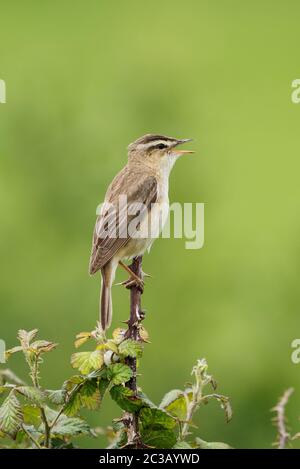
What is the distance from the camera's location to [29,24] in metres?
12.3

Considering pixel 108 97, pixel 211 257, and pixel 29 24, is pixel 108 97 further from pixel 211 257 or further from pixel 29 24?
pixel 29 24

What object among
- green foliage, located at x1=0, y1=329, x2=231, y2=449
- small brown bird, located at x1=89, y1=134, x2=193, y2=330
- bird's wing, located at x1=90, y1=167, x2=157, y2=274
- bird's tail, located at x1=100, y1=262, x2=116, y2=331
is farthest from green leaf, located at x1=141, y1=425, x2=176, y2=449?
bird's wing, located at x1=90, y1=167, x2=157, y2=274

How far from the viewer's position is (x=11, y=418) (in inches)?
81.6

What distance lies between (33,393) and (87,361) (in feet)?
0.50

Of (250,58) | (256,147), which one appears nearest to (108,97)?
(256,147)

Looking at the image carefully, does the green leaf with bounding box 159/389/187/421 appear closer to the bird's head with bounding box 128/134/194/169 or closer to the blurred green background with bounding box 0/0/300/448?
the blurred green background with bounding box 0/0/300/448

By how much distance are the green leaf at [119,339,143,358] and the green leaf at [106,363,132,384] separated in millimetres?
32

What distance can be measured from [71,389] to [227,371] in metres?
3.19

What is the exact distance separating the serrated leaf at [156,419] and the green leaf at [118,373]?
0.30 feet

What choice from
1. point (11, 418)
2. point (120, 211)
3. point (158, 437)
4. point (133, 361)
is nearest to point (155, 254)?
point (120, 211)

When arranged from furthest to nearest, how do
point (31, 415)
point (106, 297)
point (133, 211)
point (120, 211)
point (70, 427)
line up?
1. point (133, 211)
2. point (120, 211)
3. point (106, 297)
4. point (31, 415)
5. point (70, 427)

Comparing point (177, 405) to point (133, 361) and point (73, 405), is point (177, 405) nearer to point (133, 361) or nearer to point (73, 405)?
point (133, 361)

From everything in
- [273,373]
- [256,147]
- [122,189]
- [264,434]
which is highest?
[256,147]

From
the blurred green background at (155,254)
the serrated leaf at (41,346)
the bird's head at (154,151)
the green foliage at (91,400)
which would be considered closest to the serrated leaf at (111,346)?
the green foliage at (91,400)
